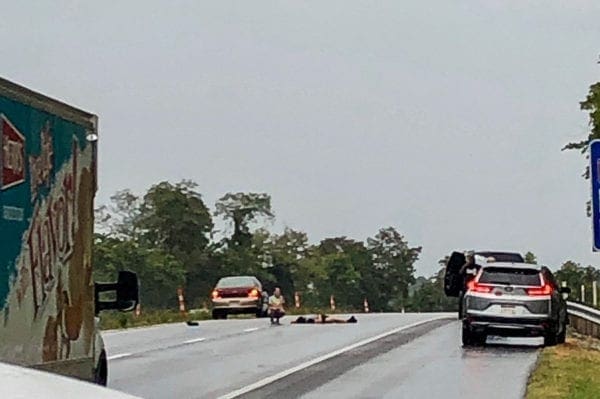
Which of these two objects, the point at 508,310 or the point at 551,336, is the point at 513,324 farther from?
the point at 551,336

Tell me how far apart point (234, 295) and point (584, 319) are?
57.9 ft

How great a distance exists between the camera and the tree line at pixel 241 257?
61.3m

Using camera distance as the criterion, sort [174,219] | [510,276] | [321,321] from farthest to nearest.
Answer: [174,219] < [321,321] < [510,276]

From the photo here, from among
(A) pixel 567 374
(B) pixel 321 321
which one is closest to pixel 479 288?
(A) pixel 567 374

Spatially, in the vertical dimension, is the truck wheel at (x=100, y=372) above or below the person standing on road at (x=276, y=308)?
below

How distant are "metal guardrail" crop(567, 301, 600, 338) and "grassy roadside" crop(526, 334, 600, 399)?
2.21 m

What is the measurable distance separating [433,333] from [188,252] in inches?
1458

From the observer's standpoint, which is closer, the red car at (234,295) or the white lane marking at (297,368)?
the white lane marking at (297,368)

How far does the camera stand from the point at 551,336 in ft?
91.7

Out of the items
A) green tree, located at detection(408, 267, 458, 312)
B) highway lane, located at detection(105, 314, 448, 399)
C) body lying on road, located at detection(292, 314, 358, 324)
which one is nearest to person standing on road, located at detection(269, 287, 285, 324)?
highway lane, located at detection(105, 314, 448, 399)

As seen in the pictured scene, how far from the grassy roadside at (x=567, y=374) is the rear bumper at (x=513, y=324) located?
1.48 feet

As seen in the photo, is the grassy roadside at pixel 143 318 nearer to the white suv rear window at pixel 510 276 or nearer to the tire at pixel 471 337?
the tire at pixel 471 337

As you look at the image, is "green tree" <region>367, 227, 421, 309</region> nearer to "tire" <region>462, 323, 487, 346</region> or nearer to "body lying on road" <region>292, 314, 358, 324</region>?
"body lying on road" <region>292, 314, 358, 324</region>

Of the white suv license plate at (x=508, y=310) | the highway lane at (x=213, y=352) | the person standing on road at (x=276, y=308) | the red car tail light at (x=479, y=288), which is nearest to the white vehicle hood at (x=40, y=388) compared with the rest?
the highway lane at (x=213, y=352)
